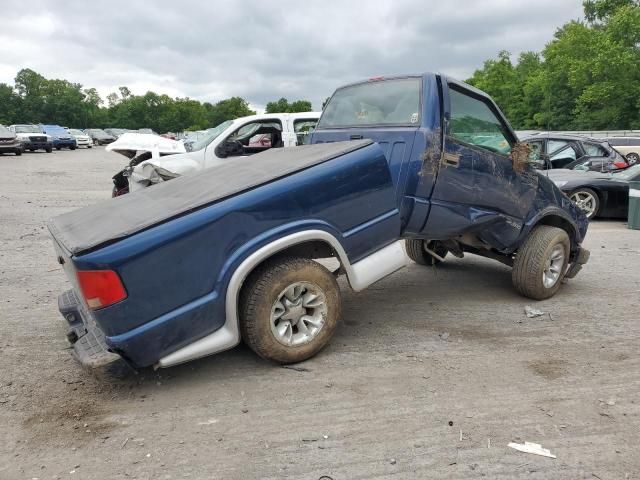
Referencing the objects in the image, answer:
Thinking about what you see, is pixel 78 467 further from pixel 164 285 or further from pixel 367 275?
pixel 367 275

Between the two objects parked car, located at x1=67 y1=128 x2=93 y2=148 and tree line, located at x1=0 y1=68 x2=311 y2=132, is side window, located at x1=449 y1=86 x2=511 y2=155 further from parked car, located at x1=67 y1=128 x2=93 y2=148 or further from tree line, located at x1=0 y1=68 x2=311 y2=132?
tree line, located at x1=0 y1=68 x2=311 y2=132

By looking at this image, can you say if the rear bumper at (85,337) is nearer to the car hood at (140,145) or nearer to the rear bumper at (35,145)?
the car hood at (140,145)

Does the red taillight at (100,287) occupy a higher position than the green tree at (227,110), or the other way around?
the green tree at (227,110)

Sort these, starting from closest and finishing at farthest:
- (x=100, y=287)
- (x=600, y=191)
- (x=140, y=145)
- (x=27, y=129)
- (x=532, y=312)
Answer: (x=100, y=287), (x=532, y=312), (x=140, y=145), (x=600, y=191), (x=27, y=129)

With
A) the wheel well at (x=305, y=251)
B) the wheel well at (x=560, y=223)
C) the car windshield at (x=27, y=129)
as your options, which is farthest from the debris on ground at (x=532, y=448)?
the car windshield at (x=27, y=129)

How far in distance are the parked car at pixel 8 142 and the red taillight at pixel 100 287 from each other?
28.6 m

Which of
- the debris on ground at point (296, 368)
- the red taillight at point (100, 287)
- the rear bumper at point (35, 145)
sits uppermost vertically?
the rear bumper at point (35, 145)

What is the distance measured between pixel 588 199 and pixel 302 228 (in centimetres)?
902

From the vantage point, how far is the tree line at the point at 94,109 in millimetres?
86250

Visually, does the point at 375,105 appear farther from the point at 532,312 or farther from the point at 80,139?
the point at 80,139

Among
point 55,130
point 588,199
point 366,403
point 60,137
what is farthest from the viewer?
point 55,130

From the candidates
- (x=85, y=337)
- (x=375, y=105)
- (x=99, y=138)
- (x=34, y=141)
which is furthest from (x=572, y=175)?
(x=99, y=138)

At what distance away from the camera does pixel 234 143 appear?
8.73 metres

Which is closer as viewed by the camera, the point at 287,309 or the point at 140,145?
the point at 287,309
